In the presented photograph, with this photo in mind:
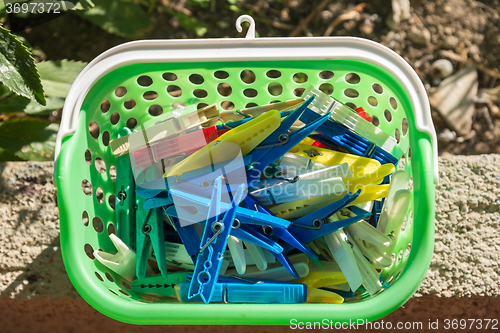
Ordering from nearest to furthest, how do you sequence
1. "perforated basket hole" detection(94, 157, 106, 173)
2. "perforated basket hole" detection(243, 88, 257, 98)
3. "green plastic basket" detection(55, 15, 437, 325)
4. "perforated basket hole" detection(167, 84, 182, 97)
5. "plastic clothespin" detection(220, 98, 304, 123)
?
"green plastic basket" detection(55, 15, 437, 325) → "plastic clothespin" detection(220, 98, 304, 123) → "perforated basket hole" detection(94, 157, 106, 173) → "perforated basket hole" detection(167, 84, 182, 97) → "perforated basket hole" detection(243, 88, 257, 98)

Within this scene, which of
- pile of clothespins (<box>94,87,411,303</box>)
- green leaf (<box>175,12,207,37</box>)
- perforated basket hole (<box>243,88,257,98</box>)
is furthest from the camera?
perforated basket hole (<box>243,88,257,98</box>)

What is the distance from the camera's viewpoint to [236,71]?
0.86 meters

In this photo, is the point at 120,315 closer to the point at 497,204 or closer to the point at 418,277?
the point at 418,277

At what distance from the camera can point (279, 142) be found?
798mm

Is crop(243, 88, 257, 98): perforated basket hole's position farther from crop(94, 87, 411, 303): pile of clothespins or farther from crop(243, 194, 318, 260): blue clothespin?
crop(243, 194, 318, 260): blue clothespin

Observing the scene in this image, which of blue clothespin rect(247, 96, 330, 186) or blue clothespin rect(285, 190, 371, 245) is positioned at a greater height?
blue clothespin rect(247, 96, 330, 186)

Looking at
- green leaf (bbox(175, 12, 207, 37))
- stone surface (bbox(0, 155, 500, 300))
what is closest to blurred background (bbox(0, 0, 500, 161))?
green leaf (bbox(175, 12, 207, 37))

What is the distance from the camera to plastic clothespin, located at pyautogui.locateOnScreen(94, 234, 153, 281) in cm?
82

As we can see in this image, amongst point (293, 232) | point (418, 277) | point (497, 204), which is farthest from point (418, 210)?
point (497, 204)

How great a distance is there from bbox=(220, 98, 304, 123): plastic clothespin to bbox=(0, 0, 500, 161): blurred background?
1.64ft

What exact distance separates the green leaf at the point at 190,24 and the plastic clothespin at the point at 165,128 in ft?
1.78

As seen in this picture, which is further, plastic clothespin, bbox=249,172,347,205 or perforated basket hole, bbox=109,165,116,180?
perforated basket hole, bbox=109,165,116,180

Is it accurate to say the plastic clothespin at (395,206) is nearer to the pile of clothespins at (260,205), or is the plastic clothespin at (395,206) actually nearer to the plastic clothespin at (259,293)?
the pile of clothespins at (260,205)

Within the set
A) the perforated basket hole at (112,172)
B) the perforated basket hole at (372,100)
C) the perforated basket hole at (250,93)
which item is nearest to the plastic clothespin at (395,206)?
the perforated basket hole at (372,100)
